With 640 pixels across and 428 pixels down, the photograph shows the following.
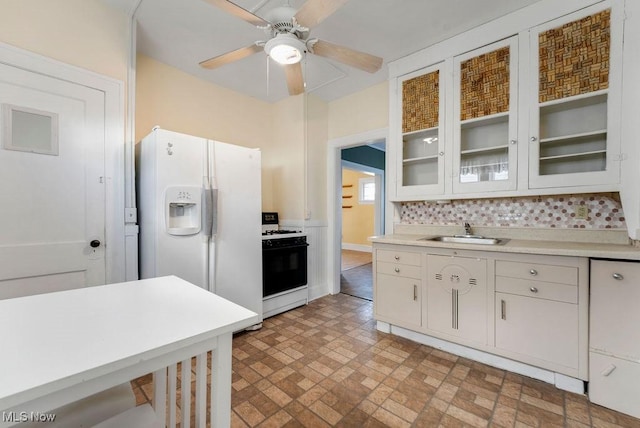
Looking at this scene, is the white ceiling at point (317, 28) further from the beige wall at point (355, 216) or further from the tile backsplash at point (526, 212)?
the beige wall at point (355, 216)

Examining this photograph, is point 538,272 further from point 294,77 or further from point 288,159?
point 288,159

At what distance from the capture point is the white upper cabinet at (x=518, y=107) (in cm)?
184

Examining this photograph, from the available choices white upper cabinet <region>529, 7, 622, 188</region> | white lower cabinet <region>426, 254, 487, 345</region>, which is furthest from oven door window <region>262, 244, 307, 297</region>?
white upper cabinet <region>529, 7, 622, 188</region>

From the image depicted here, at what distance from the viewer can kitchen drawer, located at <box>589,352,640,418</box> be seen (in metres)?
1.51

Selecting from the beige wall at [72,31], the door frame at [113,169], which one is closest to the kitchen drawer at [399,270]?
the door frame at [113,169]

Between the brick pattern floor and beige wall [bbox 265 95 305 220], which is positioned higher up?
beige wall [bbox 265 95 305 220]

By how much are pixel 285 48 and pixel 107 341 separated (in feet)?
5.66

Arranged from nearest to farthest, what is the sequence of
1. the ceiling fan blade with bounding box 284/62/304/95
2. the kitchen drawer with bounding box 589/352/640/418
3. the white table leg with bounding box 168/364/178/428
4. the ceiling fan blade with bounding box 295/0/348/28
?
the white table leg with bounding box 168/364/178/428 < the ceiling fan blade with bounding box 295/0/348/28 < the kitchen drawer with bounding box 589/352/640/418 < the ceiling fan blade with bounding box 284/62/304/95

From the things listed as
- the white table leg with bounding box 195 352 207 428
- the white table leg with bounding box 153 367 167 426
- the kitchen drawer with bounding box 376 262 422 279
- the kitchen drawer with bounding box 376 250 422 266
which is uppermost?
the kitchen drawer with bounding box 376 250 422 266

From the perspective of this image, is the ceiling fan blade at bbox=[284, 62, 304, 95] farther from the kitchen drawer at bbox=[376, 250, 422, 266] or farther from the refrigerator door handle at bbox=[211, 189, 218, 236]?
the kitchen drawer at bbox=[376, 250, 422, 266]

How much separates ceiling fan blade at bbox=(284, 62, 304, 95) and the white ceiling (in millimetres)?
472

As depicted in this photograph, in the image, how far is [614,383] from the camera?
156cm

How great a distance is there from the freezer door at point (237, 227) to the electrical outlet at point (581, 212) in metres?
2.67

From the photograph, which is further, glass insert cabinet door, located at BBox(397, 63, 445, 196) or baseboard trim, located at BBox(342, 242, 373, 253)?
baseboard trim, located at BBox(342, 242, 373, 253)
